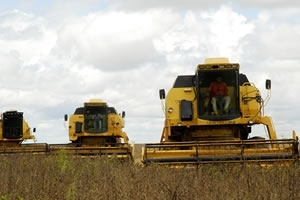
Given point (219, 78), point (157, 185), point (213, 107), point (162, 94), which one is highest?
point (219, 78)

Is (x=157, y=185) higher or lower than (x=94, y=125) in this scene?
lower

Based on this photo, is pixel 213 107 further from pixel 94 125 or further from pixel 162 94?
pixel 94 125

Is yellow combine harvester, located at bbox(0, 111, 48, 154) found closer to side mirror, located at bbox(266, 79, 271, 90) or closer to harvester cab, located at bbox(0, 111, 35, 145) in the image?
harvester cab, located at bbox(0, 111, 35, 145)

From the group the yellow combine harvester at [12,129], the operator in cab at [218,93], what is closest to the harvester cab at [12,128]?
the yellow combine harvester at [12,129]

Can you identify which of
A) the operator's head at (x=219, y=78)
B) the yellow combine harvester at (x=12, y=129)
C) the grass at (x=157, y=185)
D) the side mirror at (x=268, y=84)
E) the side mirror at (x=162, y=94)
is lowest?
the grass at (x=157, y=185)

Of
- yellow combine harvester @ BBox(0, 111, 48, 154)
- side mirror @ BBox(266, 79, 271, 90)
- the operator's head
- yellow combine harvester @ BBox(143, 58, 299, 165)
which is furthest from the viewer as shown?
yellow combine harvester @ BBox(0, 111, 48, 154)

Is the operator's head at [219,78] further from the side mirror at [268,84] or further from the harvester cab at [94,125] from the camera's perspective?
the harvester cab at [94,125]

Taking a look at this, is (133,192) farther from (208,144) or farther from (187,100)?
(187,100)

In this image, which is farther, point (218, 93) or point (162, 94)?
point (218, 93)

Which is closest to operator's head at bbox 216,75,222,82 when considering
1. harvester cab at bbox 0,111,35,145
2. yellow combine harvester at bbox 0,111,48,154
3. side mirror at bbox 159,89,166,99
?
side mirror at bbox 159,89,166,99

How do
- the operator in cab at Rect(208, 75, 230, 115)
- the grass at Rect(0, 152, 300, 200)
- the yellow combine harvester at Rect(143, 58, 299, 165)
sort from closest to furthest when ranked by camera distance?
1. the grass at Rect(0, 152, 300, 200)
2. the yellow combine harvester at Rect(143, 58, 299, 165)
3. the operator in cab at Rect(208, 75, 230, 115)

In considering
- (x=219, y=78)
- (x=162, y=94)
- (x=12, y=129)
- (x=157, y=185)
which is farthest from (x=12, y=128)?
(x=157, y=185)

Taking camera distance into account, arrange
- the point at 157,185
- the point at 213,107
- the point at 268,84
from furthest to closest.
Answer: the point at 213,107
the point at 268,84
the point at 157,185

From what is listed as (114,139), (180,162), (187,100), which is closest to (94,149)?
(187,100)
